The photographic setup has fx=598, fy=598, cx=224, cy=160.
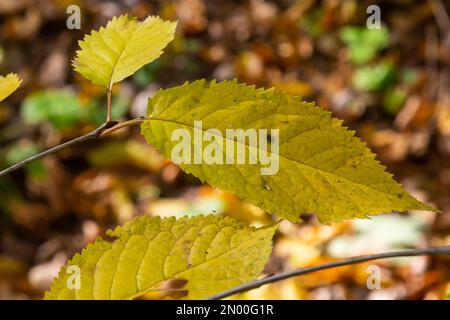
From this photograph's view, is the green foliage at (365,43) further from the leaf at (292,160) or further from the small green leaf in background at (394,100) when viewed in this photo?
the leaf at (292,160)

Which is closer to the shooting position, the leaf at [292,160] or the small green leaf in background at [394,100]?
the leaf at [292,160]

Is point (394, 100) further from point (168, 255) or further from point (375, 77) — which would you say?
point (168, 255)

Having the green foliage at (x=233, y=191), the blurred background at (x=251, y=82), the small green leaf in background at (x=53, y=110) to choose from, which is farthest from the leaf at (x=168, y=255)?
the small green leaf in background at (x=53, y=110)

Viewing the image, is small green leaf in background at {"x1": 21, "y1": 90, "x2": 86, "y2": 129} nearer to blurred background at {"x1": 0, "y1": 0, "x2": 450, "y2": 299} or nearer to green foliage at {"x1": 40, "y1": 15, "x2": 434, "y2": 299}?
blurred background at {"x1": 0, "y1": 0, "x2": 450, "y2": 299}

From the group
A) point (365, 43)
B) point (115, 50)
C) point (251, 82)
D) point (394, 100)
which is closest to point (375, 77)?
point (394, 100)

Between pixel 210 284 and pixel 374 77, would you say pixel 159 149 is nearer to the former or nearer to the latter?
pixel 210 284
